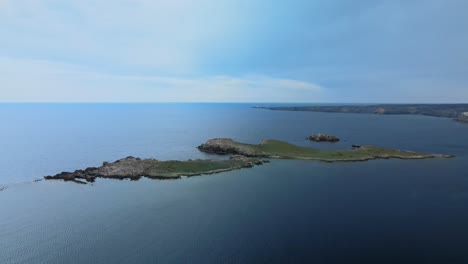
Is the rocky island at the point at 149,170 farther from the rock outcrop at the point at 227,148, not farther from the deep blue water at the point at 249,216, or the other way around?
the rock outcrop at the point at 227,148

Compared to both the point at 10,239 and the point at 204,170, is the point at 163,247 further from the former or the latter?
the point at 204,170

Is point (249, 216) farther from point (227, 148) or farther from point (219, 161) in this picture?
point (227, 148)

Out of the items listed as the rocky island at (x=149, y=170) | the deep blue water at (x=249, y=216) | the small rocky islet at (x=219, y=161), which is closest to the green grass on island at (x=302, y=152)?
the small rocky islet at (x=219, y=161)

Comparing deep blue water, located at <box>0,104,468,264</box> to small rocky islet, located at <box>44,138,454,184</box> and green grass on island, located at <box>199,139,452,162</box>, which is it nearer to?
small rocky islet, located at <box>44,138,454,184</box>

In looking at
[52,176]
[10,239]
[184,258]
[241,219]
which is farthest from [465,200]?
[52,176]

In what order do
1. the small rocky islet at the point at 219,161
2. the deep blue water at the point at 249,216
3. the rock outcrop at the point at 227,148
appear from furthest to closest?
the rock outcrop at the point at 227,148
the small rocky islet at the point at 219,161
the deep blue water at the point at 249,216

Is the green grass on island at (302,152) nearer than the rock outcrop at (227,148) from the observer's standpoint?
Yes

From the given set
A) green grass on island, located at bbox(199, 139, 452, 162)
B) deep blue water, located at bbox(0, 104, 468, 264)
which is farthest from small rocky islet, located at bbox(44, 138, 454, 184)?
deep blue water, located at bbox(0, 104, 468, 264)
